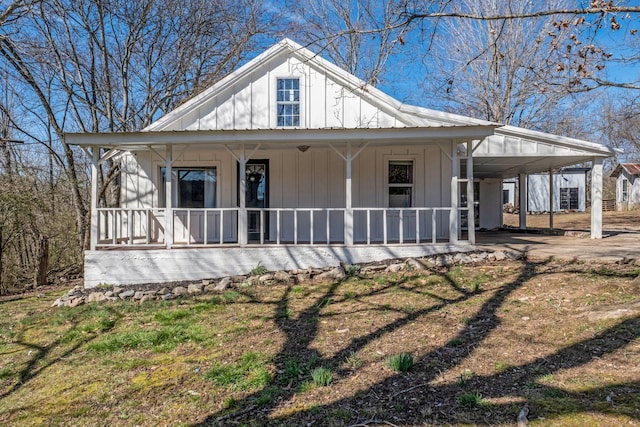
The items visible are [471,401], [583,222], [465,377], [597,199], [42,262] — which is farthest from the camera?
[583,222]

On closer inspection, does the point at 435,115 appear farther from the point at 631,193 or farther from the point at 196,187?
the point at 631,193

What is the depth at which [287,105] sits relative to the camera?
1036 centimetres

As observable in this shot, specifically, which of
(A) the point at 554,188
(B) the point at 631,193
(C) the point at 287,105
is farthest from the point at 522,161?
(B) the point at 631,193

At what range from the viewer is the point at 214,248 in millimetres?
8477

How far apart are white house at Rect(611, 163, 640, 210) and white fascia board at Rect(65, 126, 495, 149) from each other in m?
29.1

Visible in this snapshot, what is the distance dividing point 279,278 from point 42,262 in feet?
23.9

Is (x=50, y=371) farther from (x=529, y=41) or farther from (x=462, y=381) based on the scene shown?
(x=529, y=41)

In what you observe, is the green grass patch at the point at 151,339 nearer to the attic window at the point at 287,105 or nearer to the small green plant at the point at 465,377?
the small green plant at the point at 465,377

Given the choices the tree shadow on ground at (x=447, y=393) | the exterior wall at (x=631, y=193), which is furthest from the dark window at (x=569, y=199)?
the tree shadow on ground at (x=447, y=393)

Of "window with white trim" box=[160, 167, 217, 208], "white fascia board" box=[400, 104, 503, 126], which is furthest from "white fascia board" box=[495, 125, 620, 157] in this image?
"window with white trim" box=[160, 167, 217, 208]

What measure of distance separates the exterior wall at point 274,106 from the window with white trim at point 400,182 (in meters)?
1.13

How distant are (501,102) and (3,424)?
920 inches

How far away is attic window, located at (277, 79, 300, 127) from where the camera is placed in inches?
408

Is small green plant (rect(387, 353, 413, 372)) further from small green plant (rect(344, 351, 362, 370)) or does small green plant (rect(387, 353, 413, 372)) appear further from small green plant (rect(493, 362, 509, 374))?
small green plant (rect(493, 362, 509, 374))
